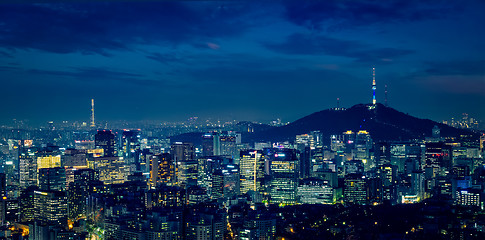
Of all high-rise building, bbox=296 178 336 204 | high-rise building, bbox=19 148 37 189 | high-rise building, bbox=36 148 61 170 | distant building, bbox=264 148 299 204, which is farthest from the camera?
distant building, bbox=264 148 299 204

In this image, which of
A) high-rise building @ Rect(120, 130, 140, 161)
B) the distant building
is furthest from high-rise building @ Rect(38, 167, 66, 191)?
the distant building

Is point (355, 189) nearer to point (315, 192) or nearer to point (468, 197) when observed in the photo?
point (315, 192)

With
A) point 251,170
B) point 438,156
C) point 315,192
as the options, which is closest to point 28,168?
point 251,170

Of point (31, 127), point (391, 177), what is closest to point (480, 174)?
point (391, 177)

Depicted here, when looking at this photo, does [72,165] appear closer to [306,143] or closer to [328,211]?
[306,143]

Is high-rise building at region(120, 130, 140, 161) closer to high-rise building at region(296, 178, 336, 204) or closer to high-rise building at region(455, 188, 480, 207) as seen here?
high-rise building at region(296, 178, 336, 204)

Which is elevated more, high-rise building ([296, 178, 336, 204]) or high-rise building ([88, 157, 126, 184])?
high-rise building ([88, 157, 126, 184])
